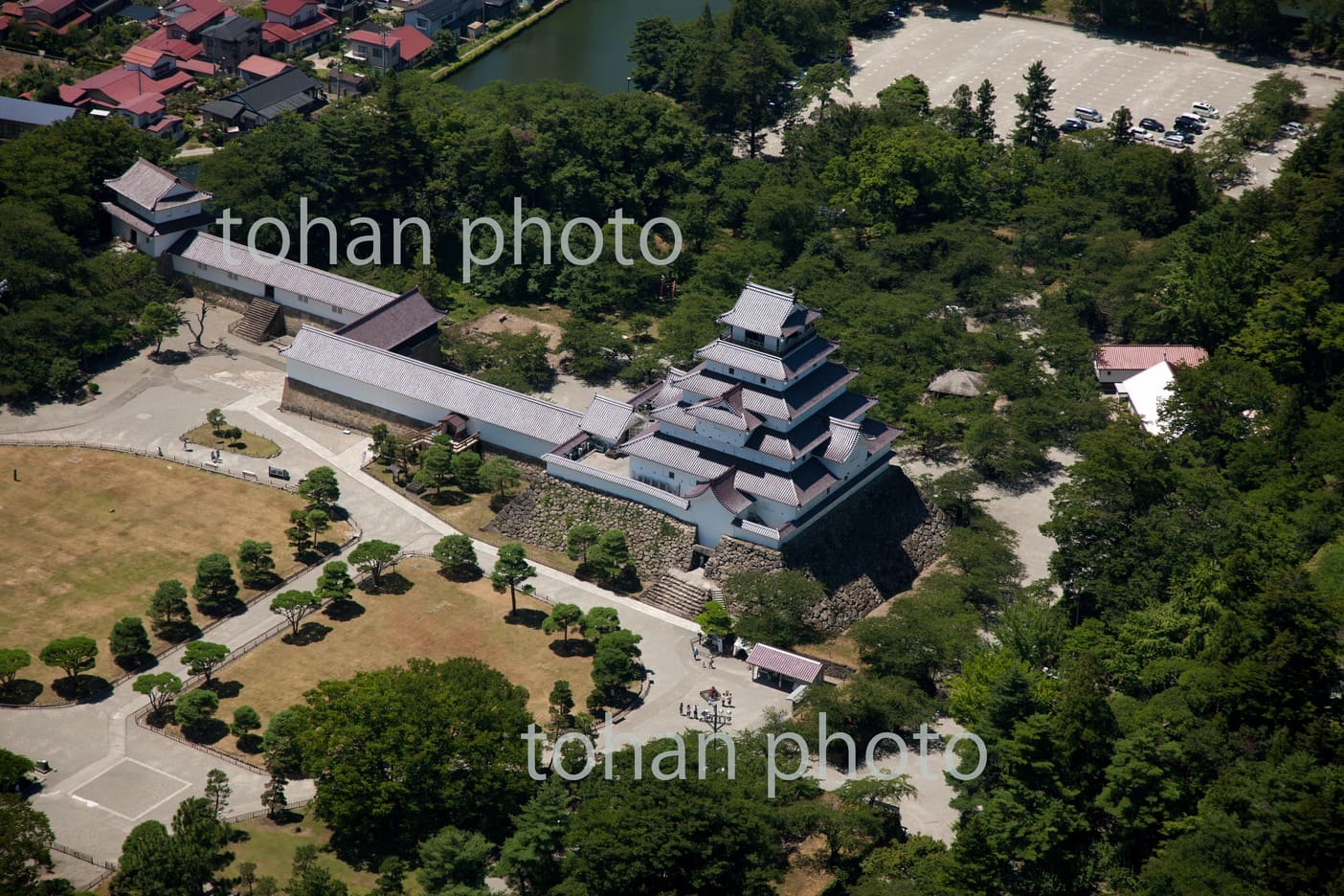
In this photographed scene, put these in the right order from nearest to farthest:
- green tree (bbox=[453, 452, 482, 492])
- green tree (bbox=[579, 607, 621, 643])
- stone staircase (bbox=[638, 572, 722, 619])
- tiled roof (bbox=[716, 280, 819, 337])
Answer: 1. green tree (bbox=[579, 607, 621, 643])
2. stone staircase (bbox=[638, 572, 722, 619])
3. tiled roof (bbox=[716, 280, 819, 337])
4. green tree (bbox=[453, 452, 482, 492])

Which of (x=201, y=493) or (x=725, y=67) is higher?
(x=725, y=67)

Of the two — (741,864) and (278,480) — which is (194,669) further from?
(741,864)

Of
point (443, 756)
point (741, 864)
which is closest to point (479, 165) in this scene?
point (443, 756)

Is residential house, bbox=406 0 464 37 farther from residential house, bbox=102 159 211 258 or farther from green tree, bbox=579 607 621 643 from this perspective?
green tree, bbox=579 607 621 643

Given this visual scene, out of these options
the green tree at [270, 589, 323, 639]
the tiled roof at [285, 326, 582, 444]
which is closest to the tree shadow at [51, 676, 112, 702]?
the green tree at [270, 589, 323, 639]

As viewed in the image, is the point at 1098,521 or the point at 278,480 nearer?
the point at 1098,521

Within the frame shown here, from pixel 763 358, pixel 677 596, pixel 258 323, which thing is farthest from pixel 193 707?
pixel 258 323

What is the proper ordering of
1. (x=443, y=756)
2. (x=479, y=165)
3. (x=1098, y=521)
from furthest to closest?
(x=479, y=165) < (x=1098, y=521) < (x=443, y=756)
